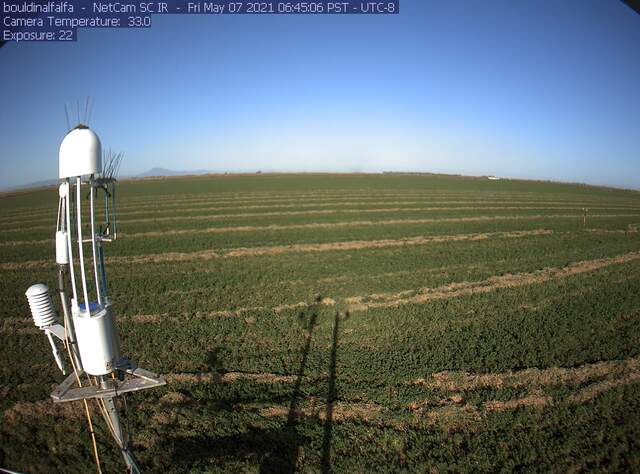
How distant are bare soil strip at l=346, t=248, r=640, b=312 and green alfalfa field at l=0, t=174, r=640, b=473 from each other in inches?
4.5

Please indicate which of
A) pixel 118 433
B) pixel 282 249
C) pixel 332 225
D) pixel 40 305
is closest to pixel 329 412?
pixel 118 433

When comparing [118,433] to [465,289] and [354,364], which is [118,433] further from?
[465,289]

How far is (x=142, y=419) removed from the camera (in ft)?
20.5

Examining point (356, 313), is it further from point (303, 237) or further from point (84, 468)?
point (303, 237)

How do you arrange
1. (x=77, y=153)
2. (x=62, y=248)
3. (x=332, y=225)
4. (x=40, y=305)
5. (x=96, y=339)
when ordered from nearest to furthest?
1. (x=77, y=153)
2. (x=96, y=339)
3. (x=62, y=248)
4. (x=40, y=305)
5. (x=332, y=225)

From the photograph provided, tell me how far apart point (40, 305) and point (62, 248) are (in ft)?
3.04

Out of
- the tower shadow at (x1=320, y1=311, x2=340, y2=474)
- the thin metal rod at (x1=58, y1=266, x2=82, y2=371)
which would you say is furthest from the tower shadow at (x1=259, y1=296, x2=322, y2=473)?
the thin metal rod at (x1=58, y1=266, x2=82, y2=371)

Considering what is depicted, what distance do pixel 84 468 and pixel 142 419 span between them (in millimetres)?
1091

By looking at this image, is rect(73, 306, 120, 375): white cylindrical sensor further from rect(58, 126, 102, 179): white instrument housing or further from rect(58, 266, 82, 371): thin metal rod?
rect(58, 126, 102, 179): white instrument housing

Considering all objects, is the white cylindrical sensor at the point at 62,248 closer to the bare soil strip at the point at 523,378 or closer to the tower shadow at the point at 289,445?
the tower shadow at the point at 289,445

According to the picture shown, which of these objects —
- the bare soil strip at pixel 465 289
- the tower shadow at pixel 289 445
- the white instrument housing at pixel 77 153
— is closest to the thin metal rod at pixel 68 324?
the white instrument housing at pixel 77 153

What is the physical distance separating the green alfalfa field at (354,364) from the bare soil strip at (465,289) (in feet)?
0.37

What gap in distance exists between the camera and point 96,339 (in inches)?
109

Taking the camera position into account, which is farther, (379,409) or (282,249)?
(282,249)
